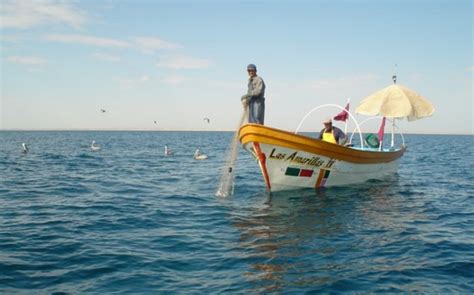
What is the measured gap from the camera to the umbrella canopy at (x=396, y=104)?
63.0 ft

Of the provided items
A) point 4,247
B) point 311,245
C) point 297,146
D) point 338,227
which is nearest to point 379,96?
point 297,146

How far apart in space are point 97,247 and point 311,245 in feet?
13.8

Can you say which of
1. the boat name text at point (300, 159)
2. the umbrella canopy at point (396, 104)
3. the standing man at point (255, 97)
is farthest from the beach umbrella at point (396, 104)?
the standing man at point (255, 97)

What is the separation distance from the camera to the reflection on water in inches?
265

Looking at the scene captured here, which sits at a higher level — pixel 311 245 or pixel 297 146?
pixel 297 146

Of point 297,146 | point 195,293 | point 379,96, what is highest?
point 379,96

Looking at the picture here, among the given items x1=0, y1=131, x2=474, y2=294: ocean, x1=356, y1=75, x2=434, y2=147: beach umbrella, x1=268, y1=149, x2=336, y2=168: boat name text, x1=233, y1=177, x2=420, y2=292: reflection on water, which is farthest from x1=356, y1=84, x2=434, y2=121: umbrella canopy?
x1=268, y1=149, x2=336, y2=168: boat name text

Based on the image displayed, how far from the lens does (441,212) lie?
11.9 meters

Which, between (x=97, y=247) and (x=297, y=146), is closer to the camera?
(x=97, y=247)

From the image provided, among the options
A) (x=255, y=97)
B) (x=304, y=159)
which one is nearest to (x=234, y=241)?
(x=255, y=97)

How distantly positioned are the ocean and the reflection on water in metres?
0.03

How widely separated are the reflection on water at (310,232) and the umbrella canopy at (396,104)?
17.6 ft

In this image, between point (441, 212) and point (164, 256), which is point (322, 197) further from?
point (164, 256)

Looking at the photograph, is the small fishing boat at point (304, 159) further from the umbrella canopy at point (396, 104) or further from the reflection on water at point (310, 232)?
the umbrella canopy at point (396, 104)
